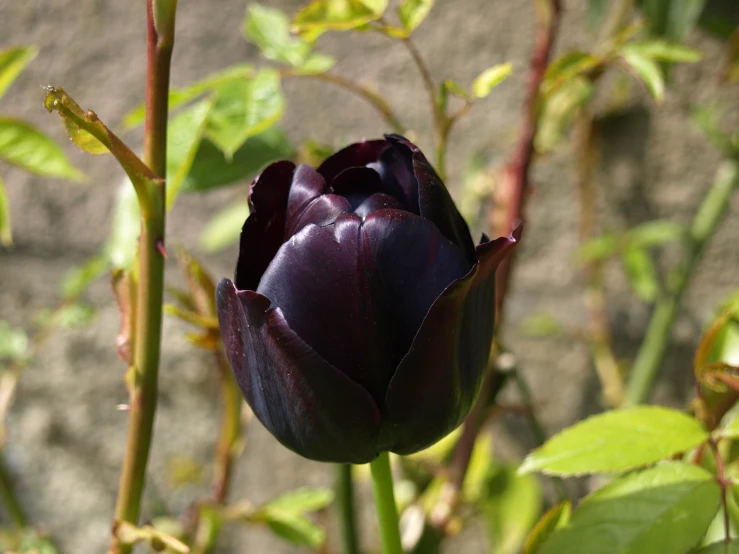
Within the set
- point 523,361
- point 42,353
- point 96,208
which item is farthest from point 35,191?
point 523,361

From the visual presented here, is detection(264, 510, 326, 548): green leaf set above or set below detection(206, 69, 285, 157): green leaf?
below

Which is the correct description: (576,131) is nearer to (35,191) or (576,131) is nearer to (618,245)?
(618,245)

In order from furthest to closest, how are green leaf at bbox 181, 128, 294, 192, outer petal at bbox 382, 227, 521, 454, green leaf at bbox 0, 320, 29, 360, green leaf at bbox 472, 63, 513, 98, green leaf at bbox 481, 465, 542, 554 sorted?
green leaf at bbox 481, 465, 542, 554, green leaf at bbox 0, 320, 29, 360, green leaf at bbox 181, 128, 294, 192, green leaf at bbox 472, 63, 513, 98, outer petal at bbox 382, 227, 521, 454

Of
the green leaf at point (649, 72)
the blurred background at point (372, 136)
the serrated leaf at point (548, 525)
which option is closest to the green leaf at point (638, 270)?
the blurred background at point (372, 136)

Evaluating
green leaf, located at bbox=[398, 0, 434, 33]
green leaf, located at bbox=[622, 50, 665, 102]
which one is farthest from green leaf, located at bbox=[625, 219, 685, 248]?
green leaf, located at bbox=[398, 0, 434, 33]

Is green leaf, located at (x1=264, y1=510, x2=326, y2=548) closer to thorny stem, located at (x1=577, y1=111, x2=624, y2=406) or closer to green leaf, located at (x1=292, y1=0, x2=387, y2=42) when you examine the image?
green leaf, located at (x1=292, y1=0, x2=387, y2=42)

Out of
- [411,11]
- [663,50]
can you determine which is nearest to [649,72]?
[663,50]
